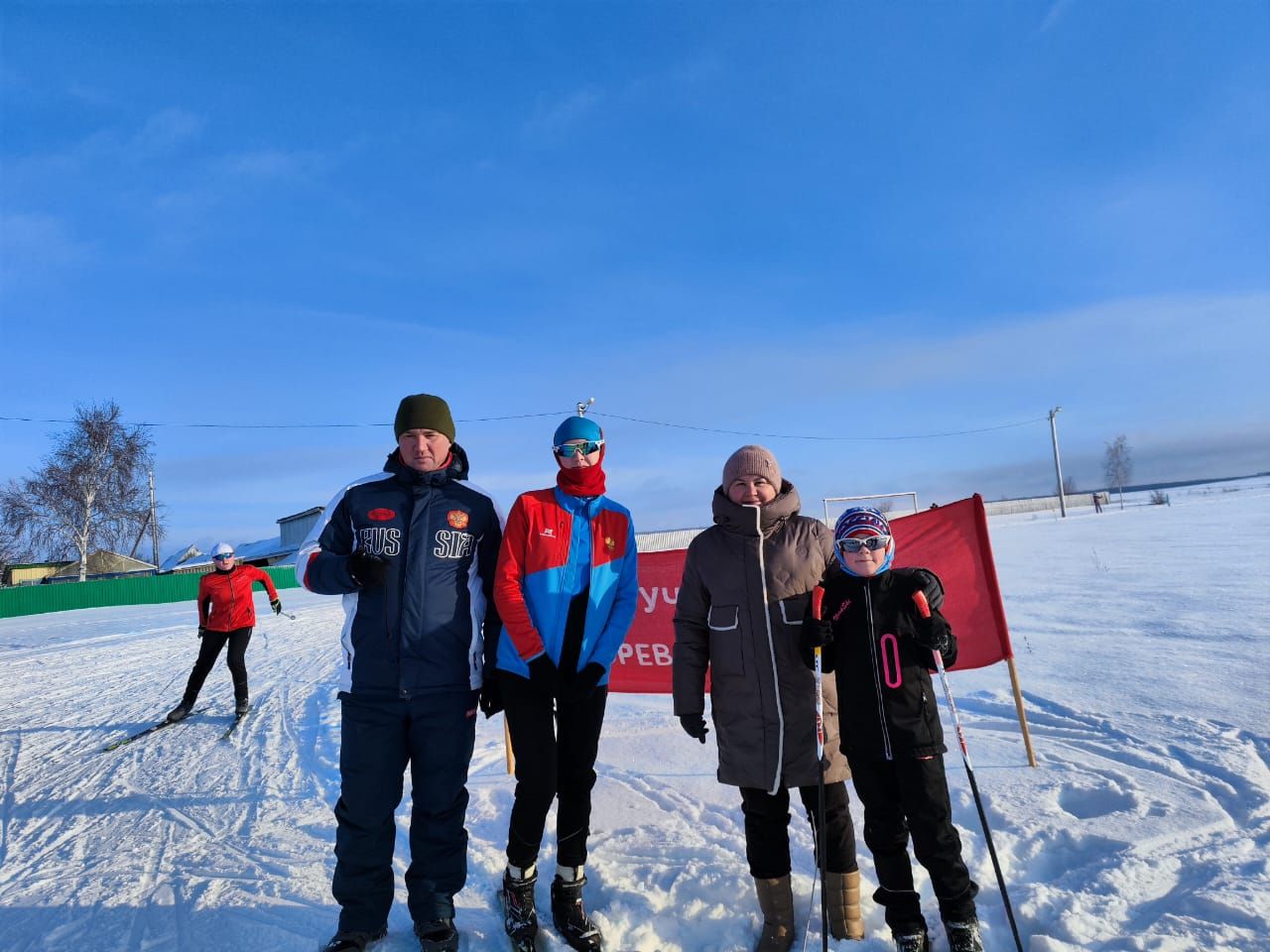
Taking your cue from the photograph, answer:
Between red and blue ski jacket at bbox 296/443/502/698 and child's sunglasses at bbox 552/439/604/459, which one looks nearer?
red and blue ski jacket at bbox 296/443/502/698

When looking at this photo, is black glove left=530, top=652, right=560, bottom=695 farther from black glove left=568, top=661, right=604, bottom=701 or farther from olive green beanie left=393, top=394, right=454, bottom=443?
olive green beanie left=393, top=394, right=454, bottom=443

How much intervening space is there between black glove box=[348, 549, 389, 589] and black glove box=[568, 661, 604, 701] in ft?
2.77

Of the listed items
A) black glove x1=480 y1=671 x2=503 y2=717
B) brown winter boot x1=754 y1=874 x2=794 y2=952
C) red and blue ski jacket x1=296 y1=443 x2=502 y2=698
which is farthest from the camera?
black glove x1=480 y1=671 x2=503 y2=717

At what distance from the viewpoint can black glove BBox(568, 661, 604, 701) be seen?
2814 mm

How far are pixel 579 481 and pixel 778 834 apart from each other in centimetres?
156

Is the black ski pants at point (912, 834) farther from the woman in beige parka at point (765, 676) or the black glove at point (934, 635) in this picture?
the black glove at point (934, 635)

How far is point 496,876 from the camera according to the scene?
11.0ft

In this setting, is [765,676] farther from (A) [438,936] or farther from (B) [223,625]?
(B) [223,625]

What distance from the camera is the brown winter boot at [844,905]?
8.79ft

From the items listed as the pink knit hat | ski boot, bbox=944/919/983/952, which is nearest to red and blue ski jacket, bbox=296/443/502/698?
the pink knit hat

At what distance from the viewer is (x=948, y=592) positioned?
4.63 meters

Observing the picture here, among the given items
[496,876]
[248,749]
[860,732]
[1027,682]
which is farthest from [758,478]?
[248,749]

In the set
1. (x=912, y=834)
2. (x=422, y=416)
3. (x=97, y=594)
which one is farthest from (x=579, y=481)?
(x=97, y=594)

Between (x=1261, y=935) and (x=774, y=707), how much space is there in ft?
5.68
